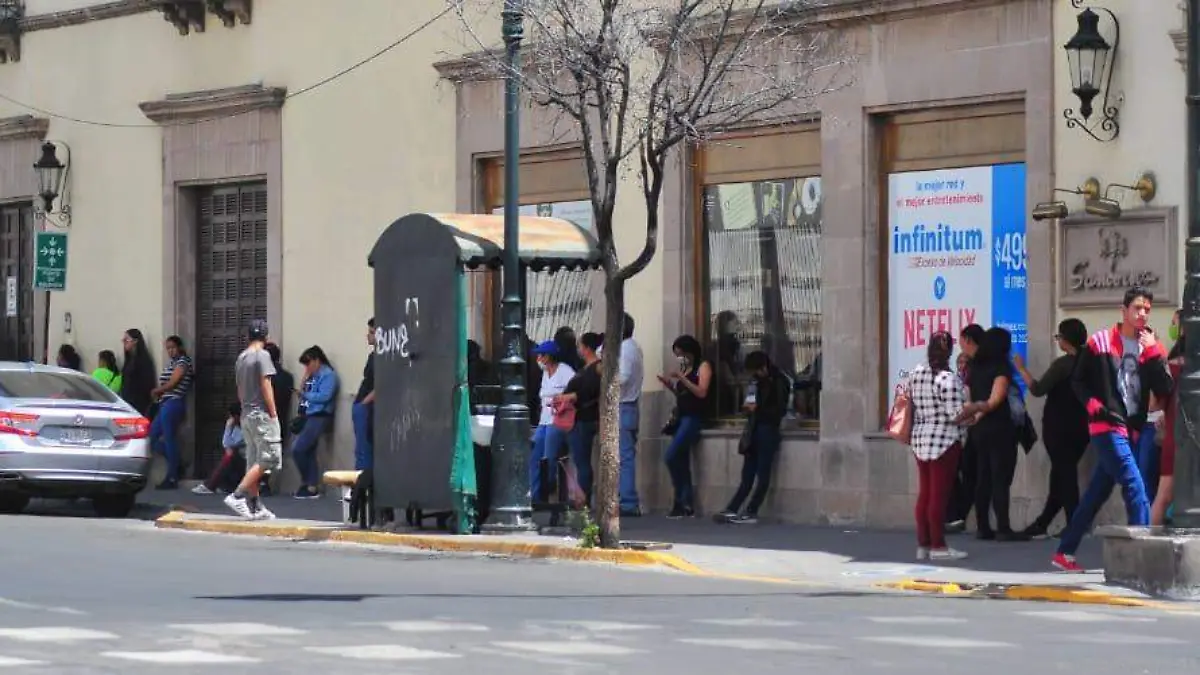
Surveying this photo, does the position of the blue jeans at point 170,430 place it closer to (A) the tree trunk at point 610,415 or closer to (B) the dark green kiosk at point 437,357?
(B) the dark green kiosk at point 437,357

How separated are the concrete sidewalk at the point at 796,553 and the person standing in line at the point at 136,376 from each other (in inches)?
255

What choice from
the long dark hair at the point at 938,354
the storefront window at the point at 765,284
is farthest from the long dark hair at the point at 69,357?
the long dark hair at the point at 938,354

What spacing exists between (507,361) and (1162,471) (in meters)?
5.73

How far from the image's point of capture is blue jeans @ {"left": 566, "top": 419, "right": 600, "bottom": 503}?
76.4 feet

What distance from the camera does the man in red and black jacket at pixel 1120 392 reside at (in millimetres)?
16547

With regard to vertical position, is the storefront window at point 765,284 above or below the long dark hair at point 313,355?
above

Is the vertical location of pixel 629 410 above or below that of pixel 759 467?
above

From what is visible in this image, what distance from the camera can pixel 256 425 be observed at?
77.2 feet

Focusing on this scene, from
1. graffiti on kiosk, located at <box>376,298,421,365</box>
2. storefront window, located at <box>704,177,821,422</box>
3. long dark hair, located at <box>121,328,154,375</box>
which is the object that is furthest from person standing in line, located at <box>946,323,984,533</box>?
long dark hair, located at <box>121,328,154,375</box>

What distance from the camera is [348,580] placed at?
1641 centimetres

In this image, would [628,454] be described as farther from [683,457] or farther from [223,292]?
[223,292]

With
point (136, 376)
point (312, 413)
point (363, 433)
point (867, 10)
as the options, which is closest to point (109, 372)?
point (136, 376)

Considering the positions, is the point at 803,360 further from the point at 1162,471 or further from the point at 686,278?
the point at 1162,471

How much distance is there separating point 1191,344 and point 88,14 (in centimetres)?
1911
